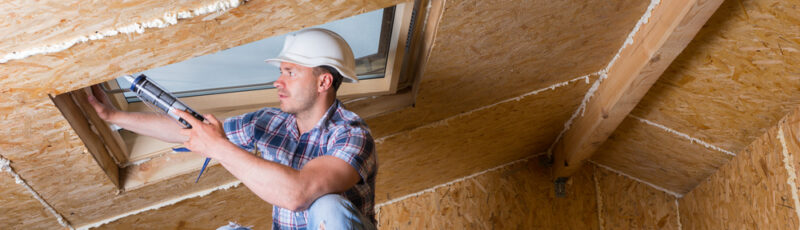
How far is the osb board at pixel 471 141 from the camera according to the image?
10.4ft

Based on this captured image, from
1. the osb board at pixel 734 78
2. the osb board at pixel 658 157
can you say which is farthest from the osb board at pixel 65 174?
the osb board at pixel 658 157

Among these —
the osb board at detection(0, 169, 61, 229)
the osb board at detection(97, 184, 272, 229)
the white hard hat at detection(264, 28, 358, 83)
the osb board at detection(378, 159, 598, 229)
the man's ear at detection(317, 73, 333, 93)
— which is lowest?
the osb board at detection(378, 159, 598, 229)

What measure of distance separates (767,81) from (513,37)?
1086 mm

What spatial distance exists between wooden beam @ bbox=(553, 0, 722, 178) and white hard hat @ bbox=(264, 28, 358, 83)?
1138 millimetres

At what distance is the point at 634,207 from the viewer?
4215mm

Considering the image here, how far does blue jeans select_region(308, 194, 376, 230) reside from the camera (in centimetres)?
179

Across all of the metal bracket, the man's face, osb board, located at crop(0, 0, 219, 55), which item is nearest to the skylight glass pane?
the man's face

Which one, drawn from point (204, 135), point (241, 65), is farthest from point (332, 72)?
point (204, 135)

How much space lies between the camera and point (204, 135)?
5.98 ft

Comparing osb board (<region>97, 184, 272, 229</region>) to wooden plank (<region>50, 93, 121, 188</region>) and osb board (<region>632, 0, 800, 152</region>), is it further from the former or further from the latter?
osb board (<region>632, 0, 800, 152</region>)

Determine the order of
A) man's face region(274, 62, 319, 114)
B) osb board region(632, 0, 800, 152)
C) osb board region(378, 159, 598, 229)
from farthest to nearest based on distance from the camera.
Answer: osb board region(378, 159, 598, 229) → osb board region(632, 0, 800, 152) → man's face region(274, 62, 319, 114)

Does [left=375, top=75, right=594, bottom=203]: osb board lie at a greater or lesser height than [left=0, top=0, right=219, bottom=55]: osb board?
lesser

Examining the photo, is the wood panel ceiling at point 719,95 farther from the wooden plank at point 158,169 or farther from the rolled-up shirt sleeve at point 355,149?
the wooden plank at point 158,169

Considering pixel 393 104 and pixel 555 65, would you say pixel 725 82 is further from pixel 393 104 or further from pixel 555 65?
pixel 393 104
